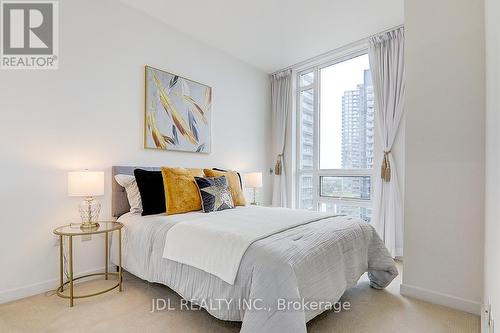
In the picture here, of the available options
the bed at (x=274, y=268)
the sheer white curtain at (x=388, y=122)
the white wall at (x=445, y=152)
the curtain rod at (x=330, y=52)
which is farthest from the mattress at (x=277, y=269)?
the curtain rod at (x=330, y=52)

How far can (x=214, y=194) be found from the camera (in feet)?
8.98

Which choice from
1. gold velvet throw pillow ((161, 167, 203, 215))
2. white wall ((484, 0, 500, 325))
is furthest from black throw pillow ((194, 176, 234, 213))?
white wall ((484, 0, 500, 325))

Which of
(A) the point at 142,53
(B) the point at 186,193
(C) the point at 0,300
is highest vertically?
(A) the point at 142,53

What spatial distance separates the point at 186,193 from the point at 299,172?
2.46 meters

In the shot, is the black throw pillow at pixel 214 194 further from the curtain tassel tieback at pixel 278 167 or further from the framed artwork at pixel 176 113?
the curtain tassel tieback at pixel 278 167

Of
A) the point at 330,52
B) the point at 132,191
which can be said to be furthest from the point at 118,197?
the point at 330,52

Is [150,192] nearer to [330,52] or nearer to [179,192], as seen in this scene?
[179,192]

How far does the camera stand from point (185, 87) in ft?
11.3

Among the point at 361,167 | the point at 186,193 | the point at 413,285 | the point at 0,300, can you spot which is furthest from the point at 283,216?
the point at 0,300

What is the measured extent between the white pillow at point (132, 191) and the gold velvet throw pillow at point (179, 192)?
1.07ft

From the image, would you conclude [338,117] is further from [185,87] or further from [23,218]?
[23,218]

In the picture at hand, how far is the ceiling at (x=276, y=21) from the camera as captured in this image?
2.86m

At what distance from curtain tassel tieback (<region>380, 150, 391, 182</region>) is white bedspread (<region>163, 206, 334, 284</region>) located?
1452mm

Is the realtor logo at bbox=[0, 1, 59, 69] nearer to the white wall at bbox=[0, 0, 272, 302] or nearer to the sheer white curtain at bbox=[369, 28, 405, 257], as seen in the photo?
the white wall at bbox=[0, 0, 272, 302]
